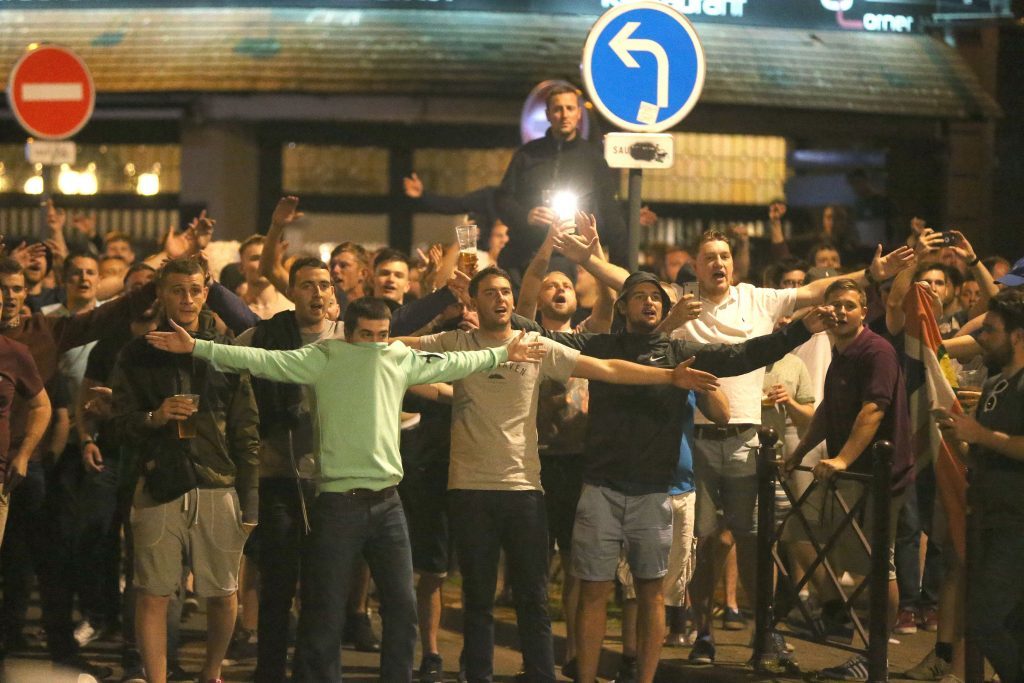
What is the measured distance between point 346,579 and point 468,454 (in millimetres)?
961

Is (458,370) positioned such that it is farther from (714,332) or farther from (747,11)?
(747,11)

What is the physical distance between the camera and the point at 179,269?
29.9ft

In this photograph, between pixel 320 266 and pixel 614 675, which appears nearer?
pixel 320 266

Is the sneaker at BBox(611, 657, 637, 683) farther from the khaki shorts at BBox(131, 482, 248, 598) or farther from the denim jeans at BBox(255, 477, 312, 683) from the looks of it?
the khaki shorts at BBox(131, 482, 248, 598)

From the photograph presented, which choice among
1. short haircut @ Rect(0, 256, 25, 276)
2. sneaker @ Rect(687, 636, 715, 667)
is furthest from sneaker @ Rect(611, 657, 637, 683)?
short haircut @ Rect(0, 256, 25, 276)

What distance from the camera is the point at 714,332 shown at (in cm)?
1020

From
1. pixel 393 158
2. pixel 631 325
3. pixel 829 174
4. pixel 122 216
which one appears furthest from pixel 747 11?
pixel 631 325

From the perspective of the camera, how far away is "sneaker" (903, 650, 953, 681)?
9.62 m

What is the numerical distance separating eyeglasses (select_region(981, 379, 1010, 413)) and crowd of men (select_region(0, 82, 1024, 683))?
0.6 inches

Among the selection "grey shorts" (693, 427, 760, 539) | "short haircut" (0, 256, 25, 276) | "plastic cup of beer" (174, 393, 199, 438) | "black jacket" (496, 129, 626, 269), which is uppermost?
"black jacket" (496, 129, 626, 269)

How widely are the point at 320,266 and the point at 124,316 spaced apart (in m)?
1.26

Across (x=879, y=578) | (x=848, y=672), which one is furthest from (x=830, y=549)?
(x=848, y=672)

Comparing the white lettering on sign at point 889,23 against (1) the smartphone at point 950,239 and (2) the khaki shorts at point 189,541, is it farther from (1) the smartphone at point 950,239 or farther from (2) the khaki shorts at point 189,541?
(2) the khaki shorts at point 189,541

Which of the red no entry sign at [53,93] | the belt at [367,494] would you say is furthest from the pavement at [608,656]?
the red no entry sign at [53,93]
